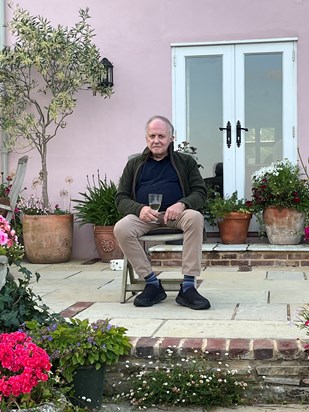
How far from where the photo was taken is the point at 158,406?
260 centimetres

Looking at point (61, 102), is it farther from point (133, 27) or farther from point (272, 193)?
point (272, 193)

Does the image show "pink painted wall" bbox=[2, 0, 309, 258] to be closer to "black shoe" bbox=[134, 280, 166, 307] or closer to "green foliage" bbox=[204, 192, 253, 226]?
"green foliage" bbox=[204, 192, 253, 226]

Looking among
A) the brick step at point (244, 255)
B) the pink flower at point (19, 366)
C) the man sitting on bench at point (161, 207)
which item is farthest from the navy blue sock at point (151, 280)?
the brick step at point (244, 255)

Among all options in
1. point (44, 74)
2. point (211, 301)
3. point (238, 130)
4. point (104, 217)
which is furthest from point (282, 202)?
point (44, 74)

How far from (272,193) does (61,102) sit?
79.5 inches

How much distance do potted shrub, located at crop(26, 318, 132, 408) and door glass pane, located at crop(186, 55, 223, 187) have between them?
3.99 metres

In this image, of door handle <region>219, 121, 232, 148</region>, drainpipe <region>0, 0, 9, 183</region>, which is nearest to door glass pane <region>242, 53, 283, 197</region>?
door handle <region>219, 121, 232, 148</region>

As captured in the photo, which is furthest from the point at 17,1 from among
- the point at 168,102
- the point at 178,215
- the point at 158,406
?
the point at 158,406

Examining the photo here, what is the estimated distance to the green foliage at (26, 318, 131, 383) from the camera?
2486 mm

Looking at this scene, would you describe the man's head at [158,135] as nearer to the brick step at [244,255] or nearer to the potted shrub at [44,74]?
the brick step at [244,255]

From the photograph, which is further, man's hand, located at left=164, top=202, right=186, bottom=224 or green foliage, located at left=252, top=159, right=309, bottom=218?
green foliage, located at left=252, top=159, right=309, bottom=218

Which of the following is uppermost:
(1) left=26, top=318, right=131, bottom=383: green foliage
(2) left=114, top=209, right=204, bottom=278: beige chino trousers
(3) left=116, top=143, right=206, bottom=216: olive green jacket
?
(3) left=116, top=143, right=206, bottom=216: olive green jacket

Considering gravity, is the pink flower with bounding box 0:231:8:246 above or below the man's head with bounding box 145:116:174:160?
below

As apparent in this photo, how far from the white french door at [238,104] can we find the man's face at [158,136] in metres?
2.63
